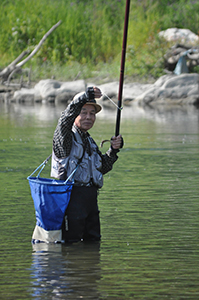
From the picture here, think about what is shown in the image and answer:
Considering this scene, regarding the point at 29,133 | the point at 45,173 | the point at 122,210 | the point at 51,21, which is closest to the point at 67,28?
the point at 51,21

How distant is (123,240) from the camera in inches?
221

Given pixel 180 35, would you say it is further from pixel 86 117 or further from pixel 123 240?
pixel 86 117

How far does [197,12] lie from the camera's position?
3938 cm

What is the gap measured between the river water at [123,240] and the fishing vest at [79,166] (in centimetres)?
63

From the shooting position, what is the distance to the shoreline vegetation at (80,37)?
33.8 meters

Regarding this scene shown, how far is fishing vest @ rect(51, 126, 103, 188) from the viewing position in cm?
499

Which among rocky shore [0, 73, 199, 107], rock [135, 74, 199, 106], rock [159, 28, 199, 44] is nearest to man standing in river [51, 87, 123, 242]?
rocky shore [0, 73, 199, 107]

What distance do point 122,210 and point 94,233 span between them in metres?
1.52

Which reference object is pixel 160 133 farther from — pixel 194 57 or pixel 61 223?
pixel 194 57

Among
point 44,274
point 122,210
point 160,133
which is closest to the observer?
point 44,274

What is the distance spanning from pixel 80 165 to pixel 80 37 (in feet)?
108

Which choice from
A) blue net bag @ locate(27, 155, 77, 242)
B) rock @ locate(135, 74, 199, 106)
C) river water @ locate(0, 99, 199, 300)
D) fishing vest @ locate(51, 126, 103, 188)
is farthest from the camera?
rock @ locate(135, 74, 199, 106)

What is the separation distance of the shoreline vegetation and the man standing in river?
26.9 metres

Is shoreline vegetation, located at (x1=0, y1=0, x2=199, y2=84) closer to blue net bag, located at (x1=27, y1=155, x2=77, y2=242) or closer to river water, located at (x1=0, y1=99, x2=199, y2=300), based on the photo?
river water, located at (x1=0, y1=99, x2=199, y2=300)
